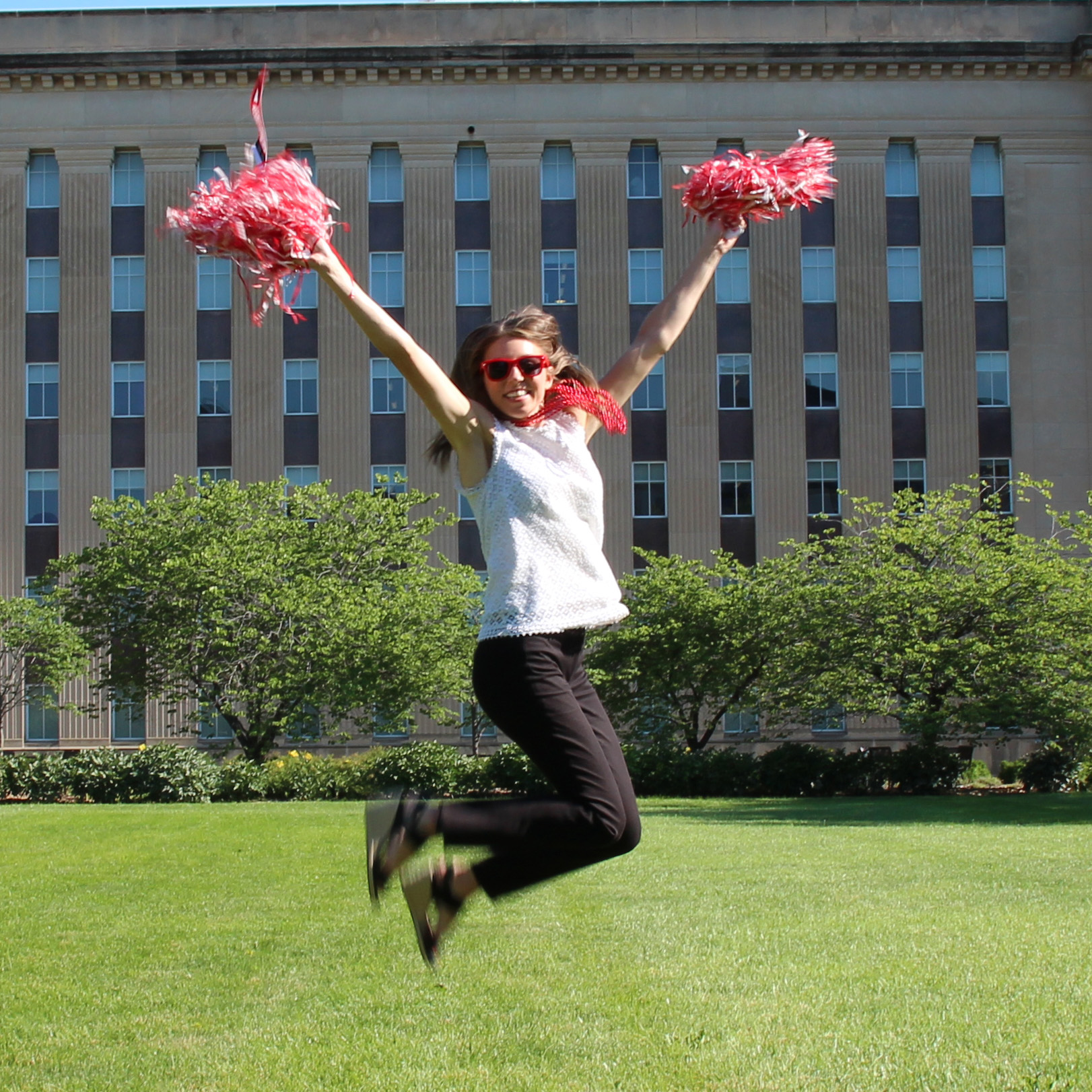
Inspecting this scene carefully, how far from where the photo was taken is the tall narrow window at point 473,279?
45656 millimetres

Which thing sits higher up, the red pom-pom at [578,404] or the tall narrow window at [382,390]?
the tall narrow window at [382,390]

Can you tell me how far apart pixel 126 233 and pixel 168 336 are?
12.5 ft

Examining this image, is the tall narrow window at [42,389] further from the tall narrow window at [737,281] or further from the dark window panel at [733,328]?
the tall narrow window at [737,281]

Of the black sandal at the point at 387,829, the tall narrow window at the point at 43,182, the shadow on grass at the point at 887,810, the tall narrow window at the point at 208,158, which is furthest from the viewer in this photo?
the tall narrow window at the point at 208,158

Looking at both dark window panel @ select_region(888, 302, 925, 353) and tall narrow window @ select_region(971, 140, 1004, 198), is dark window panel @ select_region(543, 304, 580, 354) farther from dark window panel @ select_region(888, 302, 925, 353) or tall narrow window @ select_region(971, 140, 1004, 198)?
tall narrow window @ select_region(971, 140, 1004, 198)

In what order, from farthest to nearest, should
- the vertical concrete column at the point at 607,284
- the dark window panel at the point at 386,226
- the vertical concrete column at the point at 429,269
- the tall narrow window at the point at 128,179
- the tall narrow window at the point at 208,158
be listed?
the tall narrow window at the point at 208,158
the tall narrow window at the point at 128,179
the dark window panel at the point at 386,226
the vertical concrete column at the point at 429,269
the vertical concrete column at the point at 607,284

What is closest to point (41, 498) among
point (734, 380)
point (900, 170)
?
point (734, 380)

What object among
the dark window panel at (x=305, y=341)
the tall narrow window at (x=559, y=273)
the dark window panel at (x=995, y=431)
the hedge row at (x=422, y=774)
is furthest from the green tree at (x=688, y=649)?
the dark window panel at (x=305, y=341)

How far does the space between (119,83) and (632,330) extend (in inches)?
734

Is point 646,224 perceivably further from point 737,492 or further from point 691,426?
point 737,492

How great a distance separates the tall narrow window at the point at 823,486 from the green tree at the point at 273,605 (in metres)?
13.9

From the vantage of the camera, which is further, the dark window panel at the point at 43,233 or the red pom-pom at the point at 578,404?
the dark window panel at the point at 43,233

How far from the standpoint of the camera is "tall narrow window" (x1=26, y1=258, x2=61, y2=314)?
45844 millimetres

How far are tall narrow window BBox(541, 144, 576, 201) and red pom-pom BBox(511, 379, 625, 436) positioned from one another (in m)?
42.1
